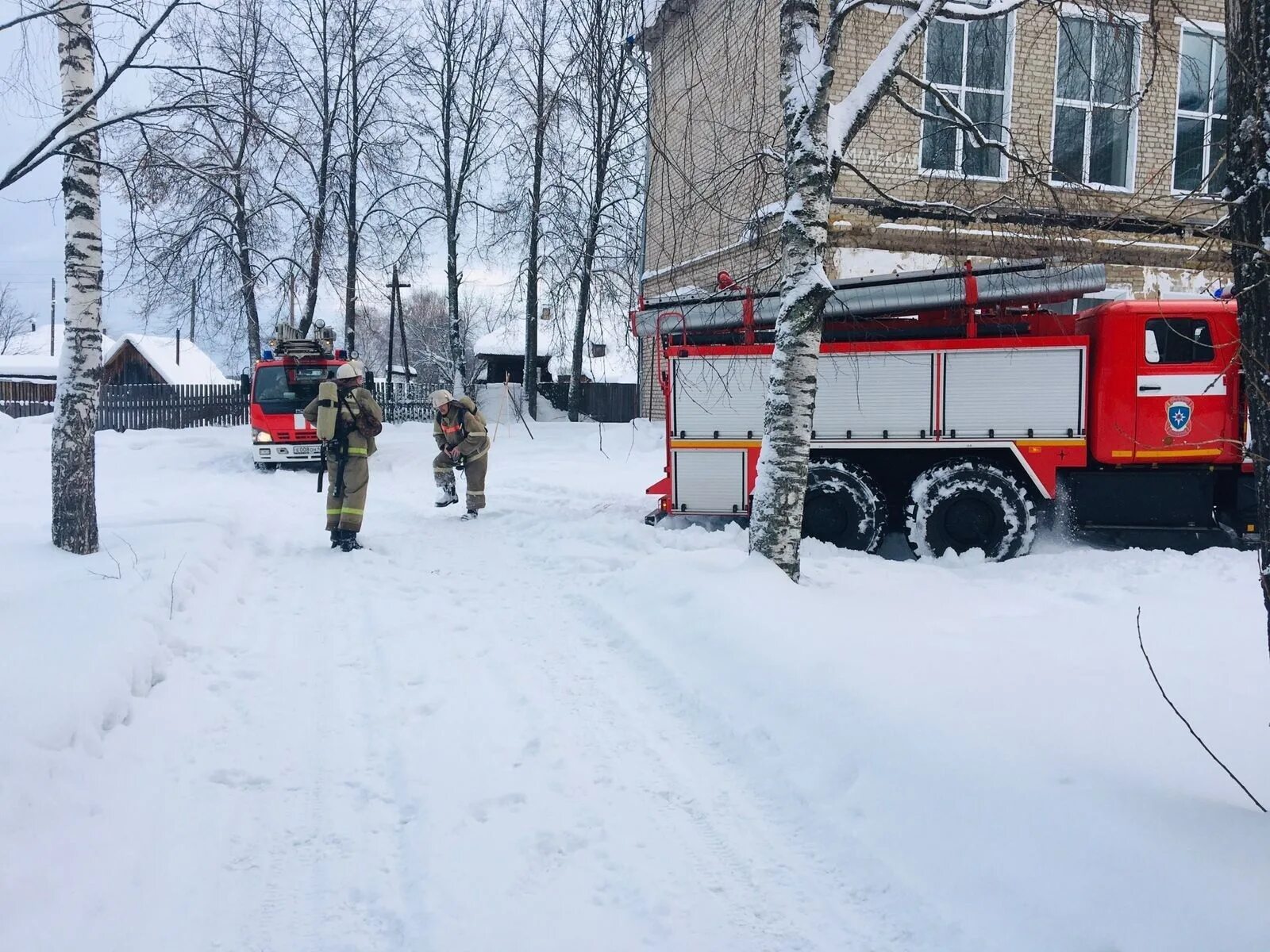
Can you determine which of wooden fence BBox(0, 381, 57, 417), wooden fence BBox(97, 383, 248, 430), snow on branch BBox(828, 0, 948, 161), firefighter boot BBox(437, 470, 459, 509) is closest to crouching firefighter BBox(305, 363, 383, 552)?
firefighter boot BBox(437, 470, 459, 509)

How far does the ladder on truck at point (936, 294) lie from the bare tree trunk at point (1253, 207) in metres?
4.86

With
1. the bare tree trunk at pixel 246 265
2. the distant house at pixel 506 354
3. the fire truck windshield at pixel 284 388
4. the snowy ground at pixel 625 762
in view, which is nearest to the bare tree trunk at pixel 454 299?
the bare tree trunk at pixel 246 265

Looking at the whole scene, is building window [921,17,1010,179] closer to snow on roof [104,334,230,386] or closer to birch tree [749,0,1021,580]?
birch tree [749,0,1021,580]

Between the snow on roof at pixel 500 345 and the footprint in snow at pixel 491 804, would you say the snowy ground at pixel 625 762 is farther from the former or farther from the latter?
the snow on roof at pixel 500 345

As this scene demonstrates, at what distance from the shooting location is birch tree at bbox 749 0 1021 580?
6.18m

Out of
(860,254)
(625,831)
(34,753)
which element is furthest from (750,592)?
(860,254)

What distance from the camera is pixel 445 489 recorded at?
11195mm

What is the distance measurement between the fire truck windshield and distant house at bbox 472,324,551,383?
72.6 feet

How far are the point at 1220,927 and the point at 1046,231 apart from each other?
4.78m

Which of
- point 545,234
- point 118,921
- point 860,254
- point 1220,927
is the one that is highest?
point 545,234

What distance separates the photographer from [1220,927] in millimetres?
2482

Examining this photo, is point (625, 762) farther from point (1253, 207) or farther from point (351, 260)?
point (351, 260)

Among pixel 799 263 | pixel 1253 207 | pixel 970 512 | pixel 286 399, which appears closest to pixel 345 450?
pixel 799 263

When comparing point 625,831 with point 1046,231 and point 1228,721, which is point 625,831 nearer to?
point 1228,721
